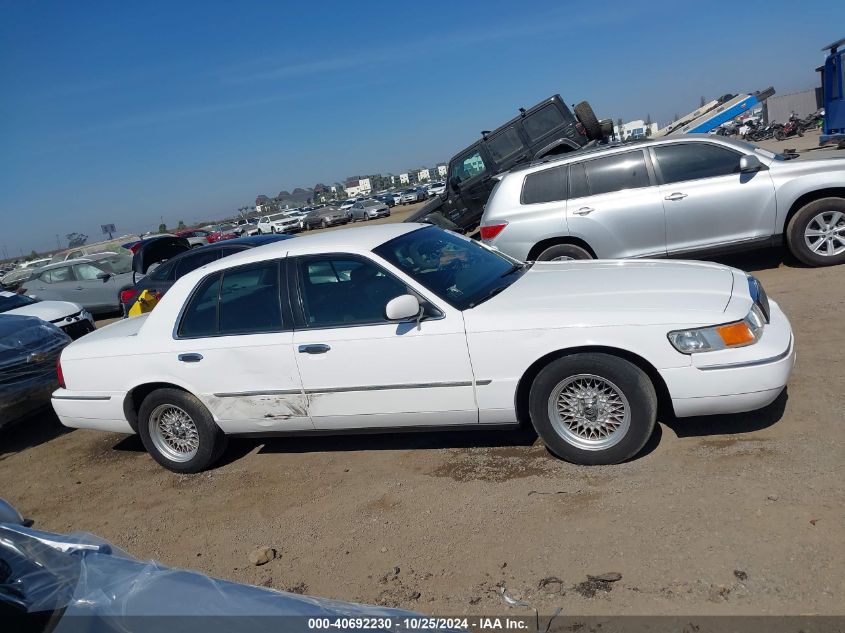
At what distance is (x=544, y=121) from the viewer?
534 inches

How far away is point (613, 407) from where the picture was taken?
390 cm

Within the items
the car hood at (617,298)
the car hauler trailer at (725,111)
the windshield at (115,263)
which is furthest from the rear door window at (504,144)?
the car hood at (617,298)

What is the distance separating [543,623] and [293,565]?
59.0 inches

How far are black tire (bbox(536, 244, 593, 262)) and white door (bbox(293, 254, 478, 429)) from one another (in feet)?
13.0

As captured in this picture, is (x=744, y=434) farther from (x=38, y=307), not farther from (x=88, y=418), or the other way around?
(x=38, y=307)

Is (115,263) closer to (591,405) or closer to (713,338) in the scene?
(591,405)

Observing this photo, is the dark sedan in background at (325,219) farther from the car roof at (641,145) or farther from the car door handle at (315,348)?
the car door handle at (315,348)

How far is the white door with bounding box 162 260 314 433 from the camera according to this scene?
4.55 m

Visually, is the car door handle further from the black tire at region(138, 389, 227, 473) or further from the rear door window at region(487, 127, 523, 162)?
the rear door window at region(487, 127, 523, 162)

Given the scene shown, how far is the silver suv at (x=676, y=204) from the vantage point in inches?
288

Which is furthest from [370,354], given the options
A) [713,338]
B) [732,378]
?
[732,378]

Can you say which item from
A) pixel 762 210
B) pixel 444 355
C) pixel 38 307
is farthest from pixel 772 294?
pixel 38 307

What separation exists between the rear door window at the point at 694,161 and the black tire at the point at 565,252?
4.03ft

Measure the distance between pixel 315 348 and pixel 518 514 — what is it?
170 cm
